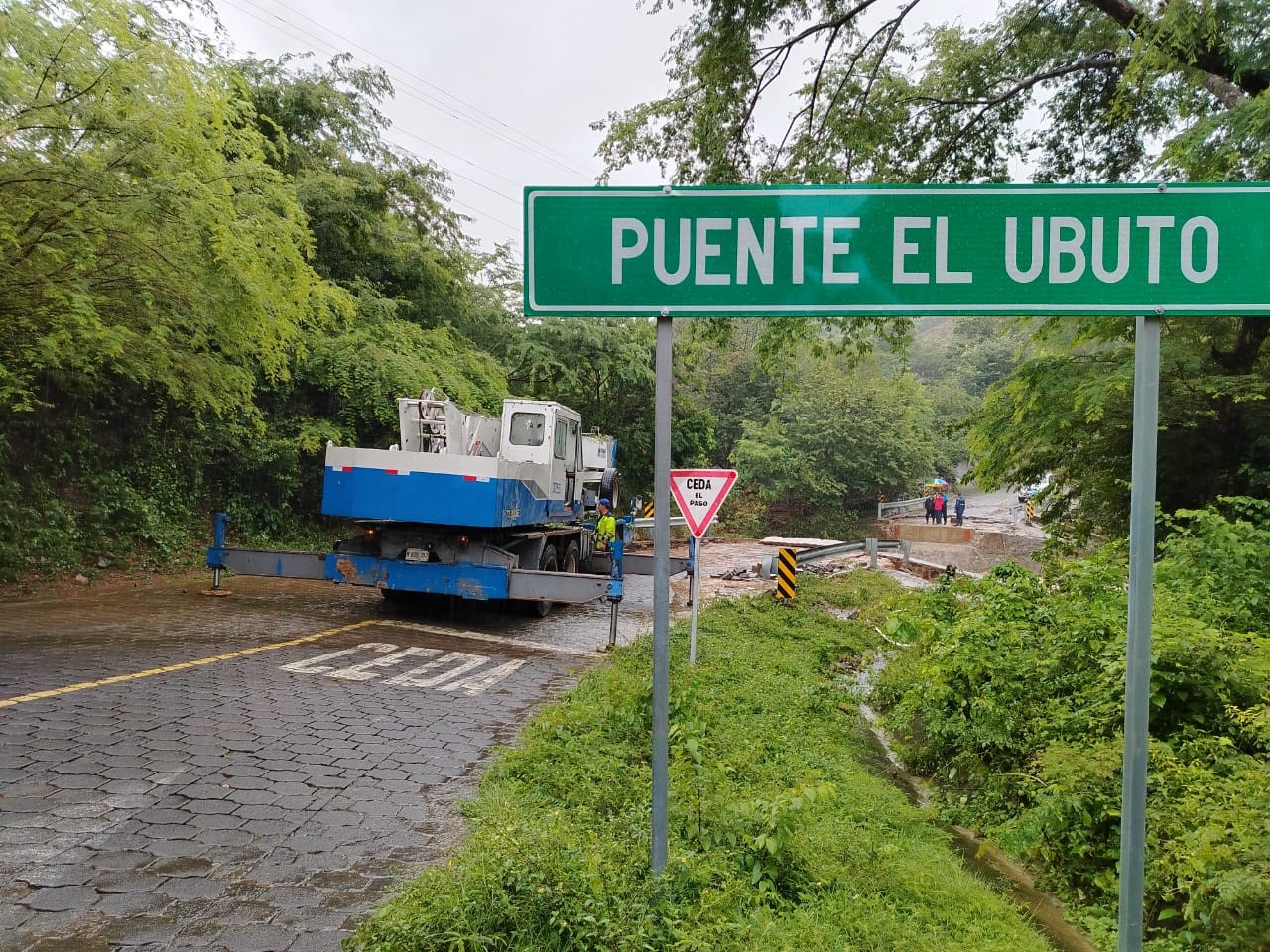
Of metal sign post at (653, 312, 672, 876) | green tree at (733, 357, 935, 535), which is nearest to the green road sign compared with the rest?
metal sign post at (653, 312, 672, 876)

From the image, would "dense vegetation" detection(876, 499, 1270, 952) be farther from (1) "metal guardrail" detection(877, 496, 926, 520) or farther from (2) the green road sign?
(1) "metal guardrail" detection(877, 496, 926, 520)

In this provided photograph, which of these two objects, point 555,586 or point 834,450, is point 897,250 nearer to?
point 555,586

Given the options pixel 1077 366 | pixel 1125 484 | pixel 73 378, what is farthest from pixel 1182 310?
pixel 73 378

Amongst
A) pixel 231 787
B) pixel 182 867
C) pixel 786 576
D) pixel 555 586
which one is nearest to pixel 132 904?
pixel 182 867

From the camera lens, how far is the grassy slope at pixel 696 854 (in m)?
3.20

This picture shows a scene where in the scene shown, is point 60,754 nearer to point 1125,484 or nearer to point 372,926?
point 372,926

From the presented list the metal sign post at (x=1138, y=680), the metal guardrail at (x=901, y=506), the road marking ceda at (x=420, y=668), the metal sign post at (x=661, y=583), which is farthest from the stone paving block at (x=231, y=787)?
the metal guardrail at (x=901, y=506)

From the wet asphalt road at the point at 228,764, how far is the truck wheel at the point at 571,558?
3.31m

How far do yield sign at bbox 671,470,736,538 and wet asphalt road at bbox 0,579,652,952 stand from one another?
2.22m

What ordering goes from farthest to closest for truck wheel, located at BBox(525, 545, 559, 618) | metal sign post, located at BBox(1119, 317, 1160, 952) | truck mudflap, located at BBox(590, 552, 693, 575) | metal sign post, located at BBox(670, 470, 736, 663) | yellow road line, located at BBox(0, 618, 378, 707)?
truck mudflap, located at BBox(590, 552, 693, 575) < truck wheel, located at BBox(525, 545, 559, 618) < metal sign post, located at BBox(670, 470, 736, 663) < yellow road line, located at BBox(0, 618, 378, 707) < metal sign post, located at BBox(1119, 317, 1160, 952)

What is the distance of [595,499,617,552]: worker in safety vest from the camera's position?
15266 mm

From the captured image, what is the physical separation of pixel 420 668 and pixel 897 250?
7.33 meters

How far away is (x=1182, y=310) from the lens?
248 cm

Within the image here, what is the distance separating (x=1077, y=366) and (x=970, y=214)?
7913 mm
